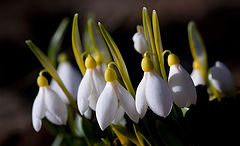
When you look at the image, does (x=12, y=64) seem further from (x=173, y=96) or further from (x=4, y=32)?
(x=173, y=96)

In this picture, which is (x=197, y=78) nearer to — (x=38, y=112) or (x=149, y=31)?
(x=149, y=31)

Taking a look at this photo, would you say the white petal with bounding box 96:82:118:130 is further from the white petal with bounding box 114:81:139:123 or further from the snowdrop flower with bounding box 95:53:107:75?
the snowdrop flower with bounding box 95:53:107:75

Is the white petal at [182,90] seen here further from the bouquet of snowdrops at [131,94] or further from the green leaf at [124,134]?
the green leaf at [124,134]

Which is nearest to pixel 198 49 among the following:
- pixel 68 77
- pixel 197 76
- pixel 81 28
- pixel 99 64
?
pixel 197 76

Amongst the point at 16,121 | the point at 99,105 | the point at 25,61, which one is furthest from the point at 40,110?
the point at 25,61

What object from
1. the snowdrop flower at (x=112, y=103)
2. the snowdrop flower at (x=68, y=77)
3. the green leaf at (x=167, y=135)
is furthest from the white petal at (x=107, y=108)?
the snowdrop flower at (x=68, y=77)

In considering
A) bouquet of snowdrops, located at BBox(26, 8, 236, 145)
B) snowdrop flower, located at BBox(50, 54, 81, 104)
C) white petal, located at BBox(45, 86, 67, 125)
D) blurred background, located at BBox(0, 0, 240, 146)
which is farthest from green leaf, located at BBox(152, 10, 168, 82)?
blurred background, located at BBox(0, 0, 240, 146)

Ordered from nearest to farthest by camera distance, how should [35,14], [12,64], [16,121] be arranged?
[16,121] < [12,64] < [35,14]
